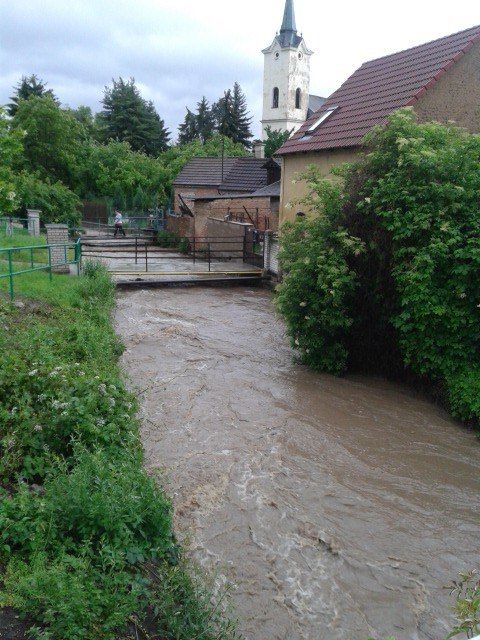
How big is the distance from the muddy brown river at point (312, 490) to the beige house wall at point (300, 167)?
6267 mm

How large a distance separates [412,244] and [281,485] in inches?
192

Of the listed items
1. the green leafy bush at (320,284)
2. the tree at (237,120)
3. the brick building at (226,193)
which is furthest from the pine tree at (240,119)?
the green leafy bush at (320,284)

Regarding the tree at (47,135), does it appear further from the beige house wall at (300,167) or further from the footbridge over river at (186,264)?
the beige house wall at (300,167)

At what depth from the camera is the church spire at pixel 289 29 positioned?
64.4m

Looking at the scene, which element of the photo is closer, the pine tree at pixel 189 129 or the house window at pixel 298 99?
the house window at pixel 298 99

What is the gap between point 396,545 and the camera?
5844mm

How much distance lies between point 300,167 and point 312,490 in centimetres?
1264

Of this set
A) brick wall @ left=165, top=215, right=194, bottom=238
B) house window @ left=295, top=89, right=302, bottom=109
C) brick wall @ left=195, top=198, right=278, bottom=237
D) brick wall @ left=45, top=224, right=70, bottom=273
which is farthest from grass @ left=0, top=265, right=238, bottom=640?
house window @ left=295, top=89, right=302, bottom=109

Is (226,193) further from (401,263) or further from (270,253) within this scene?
(401,263)

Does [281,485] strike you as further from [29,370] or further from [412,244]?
[412,244]

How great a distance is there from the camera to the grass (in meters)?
3.66

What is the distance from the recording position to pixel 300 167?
17.4 m

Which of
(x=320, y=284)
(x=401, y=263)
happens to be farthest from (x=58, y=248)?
(x=401, y=263)

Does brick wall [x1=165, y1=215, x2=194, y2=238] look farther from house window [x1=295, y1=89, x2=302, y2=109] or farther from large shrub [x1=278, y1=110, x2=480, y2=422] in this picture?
house window [x1=295, y1=89, x2=302, y2=109]
